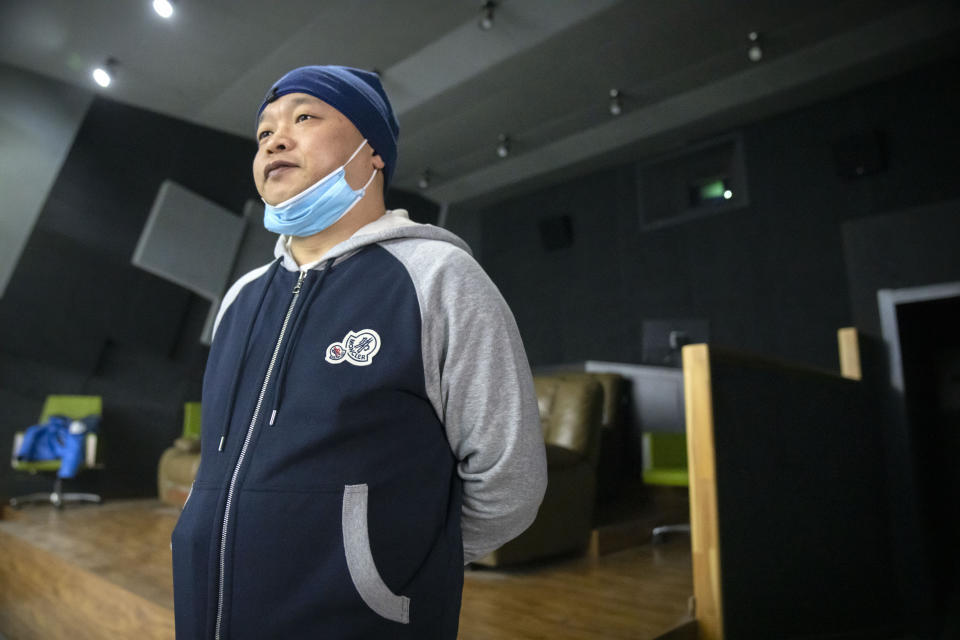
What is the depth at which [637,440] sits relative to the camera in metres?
4.27

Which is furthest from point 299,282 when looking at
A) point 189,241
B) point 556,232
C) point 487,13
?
point 556,232

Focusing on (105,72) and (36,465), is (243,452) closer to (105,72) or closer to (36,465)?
(36,465)

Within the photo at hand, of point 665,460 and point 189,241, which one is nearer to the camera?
point 665,460

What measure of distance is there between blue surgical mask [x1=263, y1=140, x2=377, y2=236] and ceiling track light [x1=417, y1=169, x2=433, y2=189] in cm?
599

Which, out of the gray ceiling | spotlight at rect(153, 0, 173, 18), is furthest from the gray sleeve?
spotlight at rect(153, 0, 173, 18)

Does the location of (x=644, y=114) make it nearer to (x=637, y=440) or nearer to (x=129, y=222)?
(x=637, y=440)

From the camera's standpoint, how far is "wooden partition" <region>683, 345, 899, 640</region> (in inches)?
70.0

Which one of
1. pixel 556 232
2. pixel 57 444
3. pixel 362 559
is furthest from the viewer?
pixel 556 232

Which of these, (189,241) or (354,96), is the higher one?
(189,241)

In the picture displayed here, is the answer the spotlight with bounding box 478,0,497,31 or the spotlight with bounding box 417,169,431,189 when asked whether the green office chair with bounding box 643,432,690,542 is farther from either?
the spotlight with bounding box 417,169,431,189

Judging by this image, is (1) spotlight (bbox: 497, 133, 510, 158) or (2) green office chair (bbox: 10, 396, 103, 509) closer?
(2) green office chair (bbox: 10, 396, 103, 509)

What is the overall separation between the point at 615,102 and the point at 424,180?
2.32 m

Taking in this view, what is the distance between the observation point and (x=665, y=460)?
3.86 m

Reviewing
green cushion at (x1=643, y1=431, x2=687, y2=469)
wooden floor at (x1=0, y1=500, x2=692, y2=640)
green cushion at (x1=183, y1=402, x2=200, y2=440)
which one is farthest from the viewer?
green cushion at (x1=183, y1=402, x2=200, y2=440)
